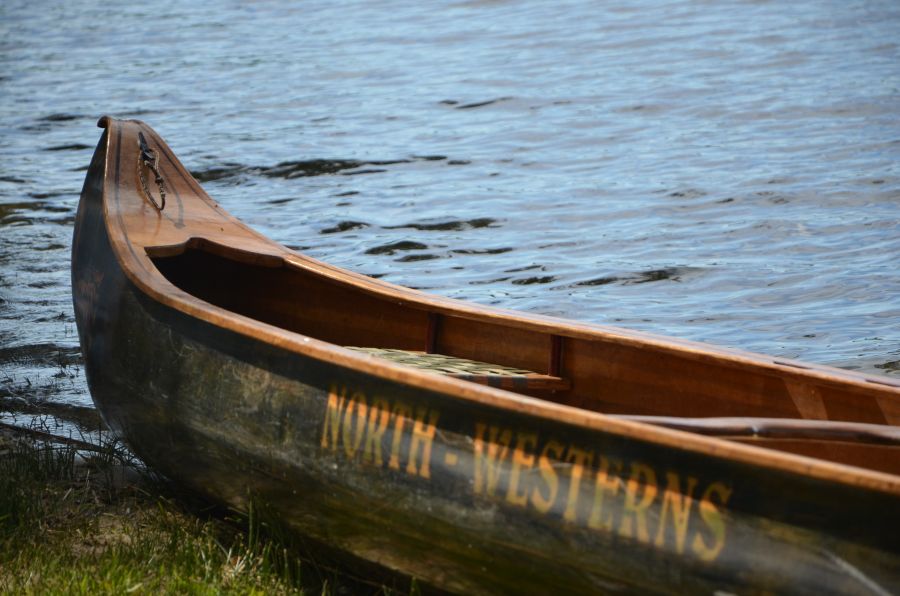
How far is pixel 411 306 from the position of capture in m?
3.94

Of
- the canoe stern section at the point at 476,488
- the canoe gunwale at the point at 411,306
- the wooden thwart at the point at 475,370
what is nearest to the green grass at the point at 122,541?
the canoe stern section at the point at 476,488

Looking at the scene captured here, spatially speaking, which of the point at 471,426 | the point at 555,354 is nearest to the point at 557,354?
the point at 555,354

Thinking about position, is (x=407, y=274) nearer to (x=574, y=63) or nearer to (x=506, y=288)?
(x=506, y=288)

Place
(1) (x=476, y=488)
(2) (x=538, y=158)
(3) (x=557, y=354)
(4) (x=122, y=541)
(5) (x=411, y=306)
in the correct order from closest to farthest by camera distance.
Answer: (1) (x=476, y=488)
(4) (x=122, y=541)
(3) (x=557, y=354)
(5) (x=411, y=306)
(2) (x=538, y=158)

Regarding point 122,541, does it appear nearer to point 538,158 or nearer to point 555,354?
point 555,354

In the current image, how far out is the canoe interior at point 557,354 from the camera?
3092mm

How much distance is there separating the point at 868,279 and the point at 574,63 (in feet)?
23.8

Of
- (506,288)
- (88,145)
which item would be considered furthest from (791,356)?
(88,145)

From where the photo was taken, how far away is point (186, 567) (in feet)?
9.82

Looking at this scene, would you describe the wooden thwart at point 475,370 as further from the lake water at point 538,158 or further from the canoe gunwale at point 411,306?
Result: the lake water at point 538,158

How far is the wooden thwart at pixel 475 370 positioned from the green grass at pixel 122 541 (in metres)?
0.66

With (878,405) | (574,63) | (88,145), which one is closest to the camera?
(878,405)

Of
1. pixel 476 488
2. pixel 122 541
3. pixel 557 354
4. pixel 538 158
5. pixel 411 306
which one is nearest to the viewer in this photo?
pixel 476 488

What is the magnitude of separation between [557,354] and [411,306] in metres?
0.55
